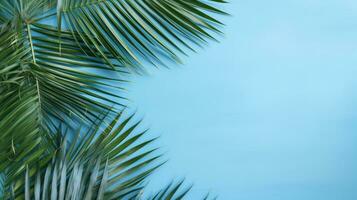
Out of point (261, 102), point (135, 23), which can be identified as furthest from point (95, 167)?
point (261, 102)

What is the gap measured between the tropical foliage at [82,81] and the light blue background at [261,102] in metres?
0.07

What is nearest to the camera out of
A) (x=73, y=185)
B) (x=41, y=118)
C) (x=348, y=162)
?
(x=73, y=185)

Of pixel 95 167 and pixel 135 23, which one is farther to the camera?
pixel 135 23

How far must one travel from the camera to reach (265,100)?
6.26 feet

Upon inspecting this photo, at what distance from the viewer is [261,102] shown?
6.26 feet

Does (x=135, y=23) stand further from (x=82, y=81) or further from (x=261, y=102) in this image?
(x=261, y=102)

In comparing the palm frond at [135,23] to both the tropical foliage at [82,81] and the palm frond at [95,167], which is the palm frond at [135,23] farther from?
the palm frond at [95,167]

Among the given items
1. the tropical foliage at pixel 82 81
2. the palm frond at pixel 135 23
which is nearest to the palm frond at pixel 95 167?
the tropical foliage at pixel 82 81

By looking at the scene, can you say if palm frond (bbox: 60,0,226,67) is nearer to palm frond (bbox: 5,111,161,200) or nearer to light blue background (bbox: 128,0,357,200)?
light blue background (bbox: 128,0,357,200)

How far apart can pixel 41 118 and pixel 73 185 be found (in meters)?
0.27

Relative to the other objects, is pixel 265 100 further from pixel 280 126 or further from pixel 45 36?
pixel 45 36

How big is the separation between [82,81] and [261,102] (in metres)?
0.59

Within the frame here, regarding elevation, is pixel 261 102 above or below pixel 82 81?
above

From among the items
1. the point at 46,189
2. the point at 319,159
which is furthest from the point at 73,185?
the point at 319,159
